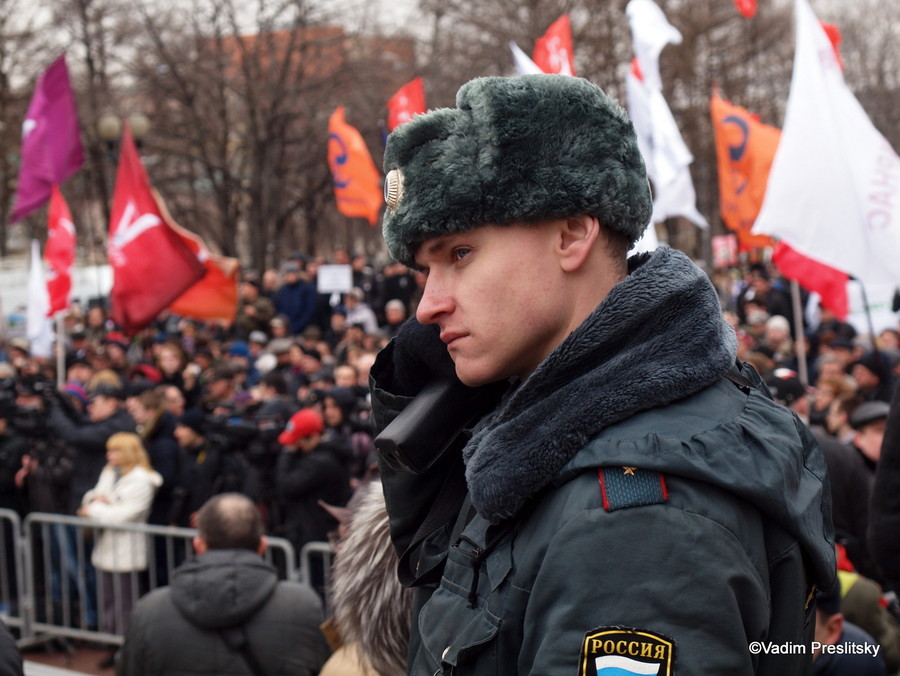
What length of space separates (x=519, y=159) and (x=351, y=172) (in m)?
12.8

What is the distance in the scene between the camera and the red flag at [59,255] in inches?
468

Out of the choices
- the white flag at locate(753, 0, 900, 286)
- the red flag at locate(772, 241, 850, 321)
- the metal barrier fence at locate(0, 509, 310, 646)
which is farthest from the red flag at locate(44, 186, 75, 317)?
the white flag at locate(753, 0, 900, 286)

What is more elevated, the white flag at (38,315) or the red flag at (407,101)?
the red flag at (407,101)

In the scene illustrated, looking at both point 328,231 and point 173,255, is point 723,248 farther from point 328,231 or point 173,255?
point 173,255

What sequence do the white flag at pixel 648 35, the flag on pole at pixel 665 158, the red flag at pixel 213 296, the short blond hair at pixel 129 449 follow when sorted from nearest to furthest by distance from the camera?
the short blond hair at pixel 129 449 → the flag on pole at pixel 665 158 → the white flag at pixel 648 35 → the red flag at pixel 213 296

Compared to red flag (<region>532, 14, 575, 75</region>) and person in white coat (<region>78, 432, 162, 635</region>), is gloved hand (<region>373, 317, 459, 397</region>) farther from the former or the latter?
red flag (<region>532, 14, 575, 75</region>)

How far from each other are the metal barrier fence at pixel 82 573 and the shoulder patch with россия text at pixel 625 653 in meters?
5.33

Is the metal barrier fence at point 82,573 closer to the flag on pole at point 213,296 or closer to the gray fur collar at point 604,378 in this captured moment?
the flag on pole at point 213,296

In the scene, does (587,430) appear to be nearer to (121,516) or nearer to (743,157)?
(121,516)

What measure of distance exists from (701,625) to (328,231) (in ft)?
125

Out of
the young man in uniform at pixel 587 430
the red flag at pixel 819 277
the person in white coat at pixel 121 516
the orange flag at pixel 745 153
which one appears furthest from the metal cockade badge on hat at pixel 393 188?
the orange flag at pixel 745 153

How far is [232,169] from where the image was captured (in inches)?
1104

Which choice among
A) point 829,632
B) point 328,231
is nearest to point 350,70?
point 328,231

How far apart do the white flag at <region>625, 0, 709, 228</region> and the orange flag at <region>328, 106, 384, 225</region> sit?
487cm
